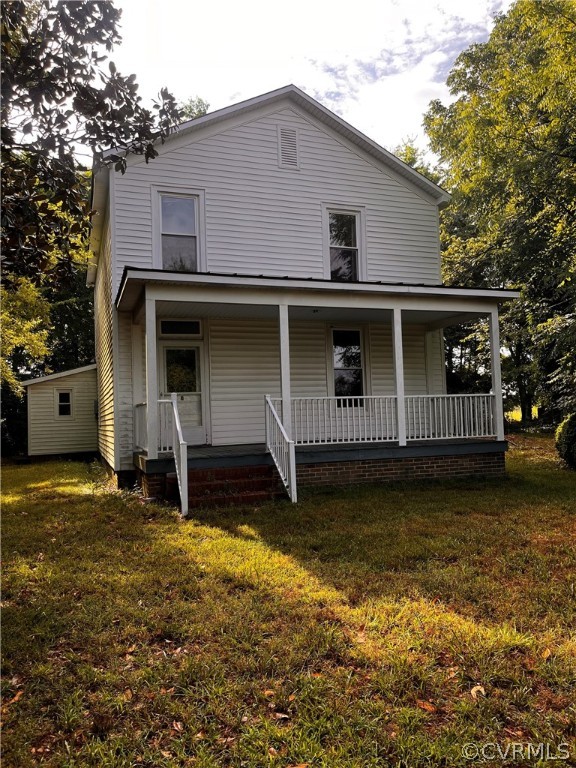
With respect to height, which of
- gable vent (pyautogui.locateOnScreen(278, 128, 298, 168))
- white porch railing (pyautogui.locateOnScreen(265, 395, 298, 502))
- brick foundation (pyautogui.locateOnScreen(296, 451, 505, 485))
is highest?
gable vent (pyautogui.locateOnScreen(278, 128, 298, 168))

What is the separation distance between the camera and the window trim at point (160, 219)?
1012 centimetres

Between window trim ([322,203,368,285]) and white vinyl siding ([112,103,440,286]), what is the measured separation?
0.08m

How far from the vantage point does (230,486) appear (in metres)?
8.03

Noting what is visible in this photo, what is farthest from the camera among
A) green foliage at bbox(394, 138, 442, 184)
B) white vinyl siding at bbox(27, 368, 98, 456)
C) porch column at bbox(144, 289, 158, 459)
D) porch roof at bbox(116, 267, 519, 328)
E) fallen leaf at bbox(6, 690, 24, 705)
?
green foliage at bbox(394, 138, 442, 184)

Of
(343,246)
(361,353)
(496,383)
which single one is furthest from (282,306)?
(496,383)

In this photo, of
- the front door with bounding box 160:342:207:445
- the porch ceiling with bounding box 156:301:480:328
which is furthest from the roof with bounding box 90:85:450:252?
the front door with bounding box 160:342:207:445

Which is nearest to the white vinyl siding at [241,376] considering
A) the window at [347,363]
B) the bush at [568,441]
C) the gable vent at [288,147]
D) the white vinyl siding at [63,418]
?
the window at [347,363]

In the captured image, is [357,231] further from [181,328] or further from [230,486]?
[230,486]

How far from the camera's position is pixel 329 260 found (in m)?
11.4

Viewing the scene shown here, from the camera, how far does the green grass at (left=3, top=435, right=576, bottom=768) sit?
251 centimetres

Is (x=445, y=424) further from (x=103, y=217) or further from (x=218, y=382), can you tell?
(x=103, y=217)

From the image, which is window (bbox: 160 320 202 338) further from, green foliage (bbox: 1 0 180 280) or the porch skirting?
green foliage (bbox: 1 0 180 280)

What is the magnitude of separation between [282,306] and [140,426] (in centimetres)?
348

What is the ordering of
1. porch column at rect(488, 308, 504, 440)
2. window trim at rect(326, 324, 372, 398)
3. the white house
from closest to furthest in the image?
the white house, porch column at rect(488, 308, 504, 440), window trim at rect(326, 324, 372, 398)
